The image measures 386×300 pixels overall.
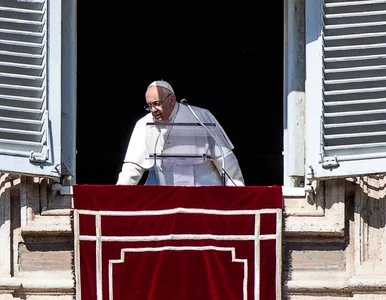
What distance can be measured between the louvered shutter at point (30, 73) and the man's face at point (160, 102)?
639 millimetres

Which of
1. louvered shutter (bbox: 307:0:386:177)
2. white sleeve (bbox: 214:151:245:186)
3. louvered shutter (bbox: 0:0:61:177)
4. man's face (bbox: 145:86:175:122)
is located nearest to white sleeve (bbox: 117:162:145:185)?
man's face (bbox: 145:86:175:122)

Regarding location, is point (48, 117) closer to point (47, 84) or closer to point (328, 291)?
point (47, 84)

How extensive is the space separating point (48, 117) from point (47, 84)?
0.53 ft

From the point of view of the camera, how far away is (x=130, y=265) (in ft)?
29.5

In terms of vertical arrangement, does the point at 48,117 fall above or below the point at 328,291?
above

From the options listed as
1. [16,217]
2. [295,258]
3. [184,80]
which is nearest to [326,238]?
[295,258]

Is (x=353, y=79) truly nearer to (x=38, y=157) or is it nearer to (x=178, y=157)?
(x=178, y=157)

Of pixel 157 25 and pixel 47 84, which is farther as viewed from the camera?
pixel 157 25

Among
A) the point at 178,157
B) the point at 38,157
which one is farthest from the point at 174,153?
the point at 38,157

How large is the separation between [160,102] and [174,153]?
0.99ft

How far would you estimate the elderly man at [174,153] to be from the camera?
9.37 metres

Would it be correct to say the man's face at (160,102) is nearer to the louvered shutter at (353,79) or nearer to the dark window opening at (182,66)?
the louvered shutter at (353,79)

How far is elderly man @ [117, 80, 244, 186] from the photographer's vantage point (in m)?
9.37

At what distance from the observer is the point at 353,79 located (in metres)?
9.05
